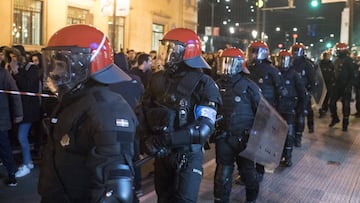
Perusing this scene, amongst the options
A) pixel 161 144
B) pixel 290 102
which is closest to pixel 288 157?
pixel 290 102

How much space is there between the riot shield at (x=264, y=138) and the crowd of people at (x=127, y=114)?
8 centimetres

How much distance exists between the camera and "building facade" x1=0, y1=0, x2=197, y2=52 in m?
13.6

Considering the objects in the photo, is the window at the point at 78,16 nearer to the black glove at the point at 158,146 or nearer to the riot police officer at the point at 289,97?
the riot police officer at the point at 289,97

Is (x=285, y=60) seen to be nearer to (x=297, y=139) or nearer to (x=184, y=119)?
(x=297, y=139)

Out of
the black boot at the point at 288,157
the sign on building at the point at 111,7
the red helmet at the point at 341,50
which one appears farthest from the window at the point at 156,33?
the black boot at the point at 288,157

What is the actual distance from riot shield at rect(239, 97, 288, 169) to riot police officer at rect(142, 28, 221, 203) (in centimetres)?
139

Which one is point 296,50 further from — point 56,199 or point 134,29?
point 134,29

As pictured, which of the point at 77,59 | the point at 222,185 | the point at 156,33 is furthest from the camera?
the point at 156,33

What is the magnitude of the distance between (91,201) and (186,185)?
162 cm

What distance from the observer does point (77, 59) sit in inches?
95.1

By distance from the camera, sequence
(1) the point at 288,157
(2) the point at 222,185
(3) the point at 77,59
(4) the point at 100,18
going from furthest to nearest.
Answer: (4) the point at 100,18, (1) the point at 288,157, (2) the point at 222,185, (3) the point at 77,59

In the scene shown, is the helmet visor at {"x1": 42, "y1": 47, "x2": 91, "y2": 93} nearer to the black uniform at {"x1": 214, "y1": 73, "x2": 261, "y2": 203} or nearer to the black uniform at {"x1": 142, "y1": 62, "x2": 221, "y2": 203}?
the black uniform at {"x1": 142, "y1": 62, "x2": 221, "y2": 203}

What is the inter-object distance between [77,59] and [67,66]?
0.07m

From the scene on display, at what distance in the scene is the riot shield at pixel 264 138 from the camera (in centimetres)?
512
